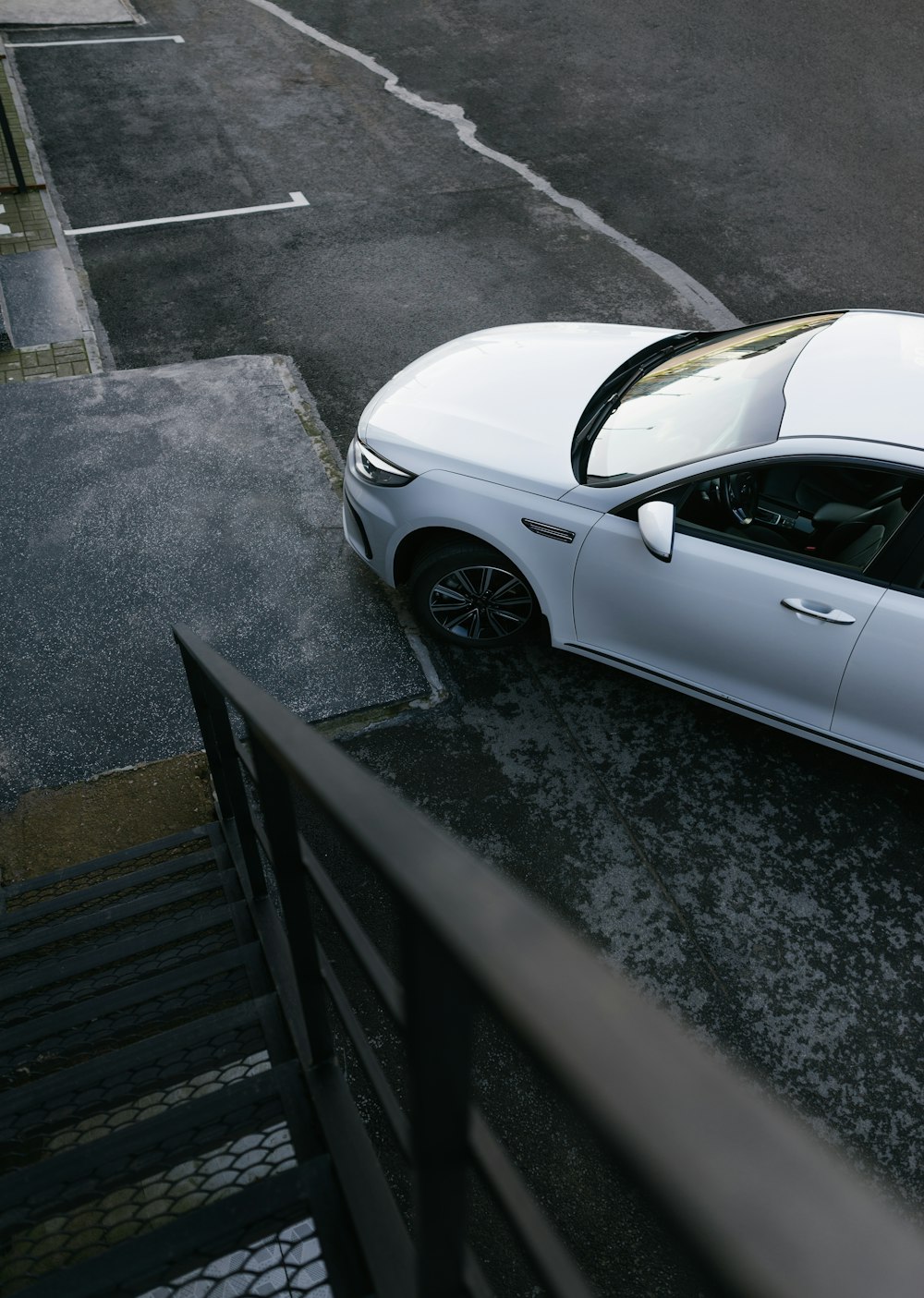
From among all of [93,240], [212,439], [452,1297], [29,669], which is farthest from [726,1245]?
[93,240]

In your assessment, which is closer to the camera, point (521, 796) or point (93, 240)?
point (521, 796)

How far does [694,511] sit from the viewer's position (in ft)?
14.6

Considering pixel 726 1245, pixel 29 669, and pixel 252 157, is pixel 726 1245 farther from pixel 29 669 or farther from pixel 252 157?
pixel 252 157

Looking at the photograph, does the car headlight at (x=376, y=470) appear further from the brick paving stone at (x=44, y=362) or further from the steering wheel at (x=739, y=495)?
the brick paving stone at (x=44, y=362)

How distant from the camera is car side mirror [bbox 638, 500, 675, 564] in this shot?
430 cm

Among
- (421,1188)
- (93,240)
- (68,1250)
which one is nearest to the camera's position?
(421,1188)

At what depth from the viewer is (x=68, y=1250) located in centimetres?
201

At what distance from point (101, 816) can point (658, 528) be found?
9.56 ft

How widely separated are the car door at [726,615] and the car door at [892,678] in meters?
0.05

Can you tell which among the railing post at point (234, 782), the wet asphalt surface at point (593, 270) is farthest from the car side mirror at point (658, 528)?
the railing post at point (234, 782)

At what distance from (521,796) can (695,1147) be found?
13.8 ft

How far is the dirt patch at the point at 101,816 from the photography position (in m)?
4.42

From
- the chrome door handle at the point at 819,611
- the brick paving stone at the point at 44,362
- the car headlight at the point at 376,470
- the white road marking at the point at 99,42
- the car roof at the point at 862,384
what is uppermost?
the white road marking at the point at 99,42

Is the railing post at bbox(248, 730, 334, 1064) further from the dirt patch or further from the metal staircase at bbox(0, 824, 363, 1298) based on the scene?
the dirt patch
